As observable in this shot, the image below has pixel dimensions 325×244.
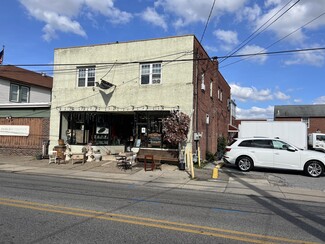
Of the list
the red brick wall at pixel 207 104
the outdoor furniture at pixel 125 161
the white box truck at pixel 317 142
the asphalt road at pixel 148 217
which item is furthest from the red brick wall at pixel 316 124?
the asphalt road at pixel 148 217

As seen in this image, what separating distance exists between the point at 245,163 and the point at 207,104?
576cm

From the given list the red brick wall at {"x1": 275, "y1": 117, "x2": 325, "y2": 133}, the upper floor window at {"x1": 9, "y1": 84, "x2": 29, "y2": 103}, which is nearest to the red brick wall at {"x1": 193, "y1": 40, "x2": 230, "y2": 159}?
the upper floor window at {"x1": 9, "y1": 84, "x2": 29, "y2": 103}

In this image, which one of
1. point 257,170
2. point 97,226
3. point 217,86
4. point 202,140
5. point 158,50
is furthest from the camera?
point 217,86

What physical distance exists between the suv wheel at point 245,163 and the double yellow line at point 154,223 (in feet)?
33.5

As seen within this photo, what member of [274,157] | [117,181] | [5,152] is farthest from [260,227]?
[5,152]

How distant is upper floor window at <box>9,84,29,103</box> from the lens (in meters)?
28.0

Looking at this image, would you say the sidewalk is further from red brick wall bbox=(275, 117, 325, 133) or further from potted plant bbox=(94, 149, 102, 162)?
red brick wall bbox=(275, 117, 325, 133)

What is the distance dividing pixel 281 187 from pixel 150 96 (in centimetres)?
853

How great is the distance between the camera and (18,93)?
28.6m

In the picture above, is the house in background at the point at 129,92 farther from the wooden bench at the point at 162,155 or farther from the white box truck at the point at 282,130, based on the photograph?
the white box truck at the point at 282,130

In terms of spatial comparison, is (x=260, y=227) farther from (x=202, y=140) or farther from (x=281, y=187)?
(x=202, y=140)

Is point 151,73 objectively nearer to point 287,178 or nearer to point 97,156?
point 97,156

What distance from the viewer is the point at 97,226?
5.52 meters

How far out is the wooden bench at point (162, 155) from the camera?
16266mm
